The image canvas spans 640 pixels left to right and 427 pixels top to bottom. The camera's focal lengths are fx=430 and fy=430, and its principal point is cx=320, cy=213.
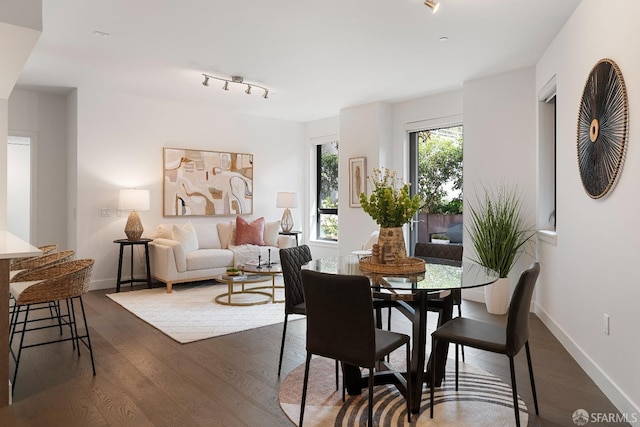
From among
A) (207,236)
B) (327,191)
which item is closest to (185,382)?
(207,236)

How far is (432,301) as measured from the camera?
2869 millimetres

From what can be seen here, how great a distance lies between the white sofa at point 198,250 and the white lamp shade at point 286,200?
0.63 m

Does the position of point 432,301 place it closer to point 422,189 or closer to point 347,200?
point 422,189

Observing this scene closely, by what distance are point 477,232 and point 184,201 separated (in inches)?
169

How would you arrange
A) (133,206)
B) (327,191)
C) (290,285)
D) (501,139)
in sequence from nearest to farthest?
(290,285) < (501,139) < (133,206) < (327,191)

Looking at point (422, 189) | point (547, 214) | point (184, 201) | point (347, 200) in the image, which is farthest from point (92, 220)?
point (547, 214)

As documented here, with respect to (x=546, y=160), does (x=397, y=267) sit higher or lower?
lower

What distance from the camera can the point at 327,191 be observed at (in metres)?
8.00

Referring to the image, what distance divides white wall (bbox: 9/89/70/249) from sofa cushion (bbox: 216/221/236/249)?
213cm

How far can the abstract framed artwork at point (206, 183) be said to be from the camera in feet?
21.4

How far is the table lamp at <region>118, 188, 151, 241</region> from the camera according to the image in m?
5.74

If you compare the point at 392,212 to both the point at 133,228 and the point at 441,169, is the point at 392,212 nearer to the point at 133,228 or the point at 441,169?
the point at 441,169

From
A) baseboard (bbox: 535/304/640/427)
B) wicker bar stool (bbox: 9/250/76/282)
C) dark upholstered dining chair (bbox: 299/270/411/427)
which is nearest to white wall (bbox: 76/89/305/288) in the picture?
wicker bar stool (bbox: 9/250/76/282)

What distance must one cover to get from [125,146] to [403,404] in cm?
530
